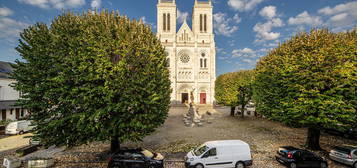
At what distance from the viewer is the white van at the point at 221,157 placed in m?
8.50

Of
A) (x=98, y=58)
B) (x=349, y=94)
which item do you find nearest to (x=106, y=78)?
(x=98, y=58)

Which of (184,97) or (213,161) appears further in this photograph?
(184,97)

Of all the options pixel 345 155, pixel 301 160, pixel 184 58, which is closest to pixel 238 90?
pixel 345 155

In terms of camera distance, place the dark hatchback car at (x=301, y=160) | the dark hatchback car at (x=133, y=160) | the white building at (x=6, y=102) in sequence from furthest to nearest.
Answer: the white building at (x=6, y=102) < the dark hatchback car at (x=301, y=160) < the dark hatchback car at (x=133, y=160)

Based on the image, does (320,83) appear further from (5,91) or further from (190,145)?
(5,91)

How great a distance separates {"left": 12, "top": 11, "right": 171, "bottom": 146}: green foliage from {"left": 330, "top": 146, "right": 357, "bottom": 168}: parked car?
11981 mm

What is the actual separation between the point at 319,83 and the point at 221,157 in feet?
26.9

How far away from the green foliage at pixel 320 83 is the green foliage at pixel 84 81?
32.6 feet

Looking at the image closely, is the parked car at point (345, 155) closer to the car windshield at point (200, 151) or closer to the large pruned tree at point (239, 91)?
the car windshield at point (200, 151)

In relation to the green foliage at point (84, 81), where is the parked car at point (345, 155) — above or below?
below

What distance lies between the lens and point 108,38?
8125mm

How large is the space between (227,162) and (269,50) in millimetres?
13230

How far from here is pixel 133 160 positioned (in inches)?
325

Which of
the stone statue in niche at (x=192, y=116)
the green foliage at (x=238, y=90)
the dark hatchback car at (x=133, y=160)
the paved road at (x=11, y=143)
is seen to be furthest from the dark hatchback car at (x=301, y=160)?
the paved road at (x=11, y=143)
